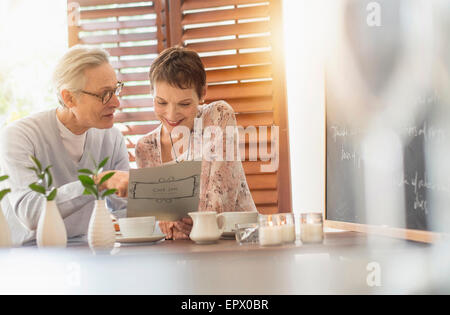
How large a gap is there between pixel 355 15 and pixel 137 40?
63.1 inches

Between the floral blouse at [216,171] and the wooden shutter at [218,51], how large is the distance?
2.10 ft

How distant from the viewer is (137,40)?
3.11 m

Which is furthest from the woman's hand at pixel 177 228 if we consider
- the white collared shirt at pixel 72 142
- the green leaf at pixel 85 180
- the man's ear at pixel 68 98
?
the man's ear at pixel 68 98

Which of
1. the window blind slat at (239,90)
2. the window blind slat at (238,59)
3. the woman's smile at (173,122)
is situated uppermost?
the window blind slat at (238,59)

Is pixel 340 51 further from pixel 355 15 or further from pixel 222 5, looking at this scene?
pixel 222 5

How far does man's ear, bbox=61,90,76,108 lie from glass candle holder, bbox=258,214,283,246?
129cm

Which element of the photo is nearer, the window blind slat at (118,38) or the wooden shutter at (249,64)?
the wooden shutter at (249,64)

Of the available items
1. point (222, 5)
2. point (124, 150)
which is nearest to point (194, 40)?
point (222, 5)

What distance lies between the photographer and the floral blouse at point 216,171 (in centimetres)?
225

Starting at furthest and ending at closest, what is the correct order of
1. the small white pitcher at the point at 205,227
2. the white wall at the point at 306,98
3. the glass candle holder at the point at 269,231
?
the white wall at the point at 306,98 → the small white pitcher at the point at 205,227 → the glass candle holder at the point at 269,231

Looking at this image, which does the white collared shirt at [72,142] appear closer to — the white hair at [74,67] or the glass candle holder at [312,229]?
the white hair at [74,67]

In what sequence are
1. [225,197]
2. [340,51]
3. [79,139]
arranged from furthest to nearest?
[79,139] → [225,197] → [340,51]

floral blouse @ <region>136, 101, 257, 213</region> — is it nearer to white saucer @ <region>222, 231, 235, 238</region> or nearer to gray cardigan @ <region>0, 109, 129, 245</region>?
gray cardigan @ <region>0, 109, 129, 245</region>
